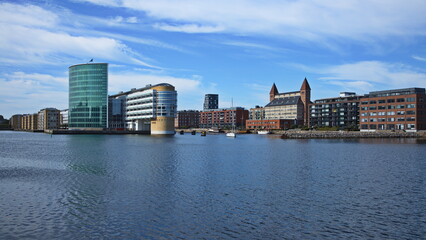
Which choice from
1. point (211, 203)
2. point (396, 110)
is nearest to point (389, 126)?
point (396, 110)

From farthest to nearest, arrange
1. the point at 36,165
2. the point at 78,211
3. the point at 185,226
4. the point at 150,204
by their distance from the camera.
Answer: the point at 36,165 < the point at 150,204 < the point at 78,211 < the point at 185,226

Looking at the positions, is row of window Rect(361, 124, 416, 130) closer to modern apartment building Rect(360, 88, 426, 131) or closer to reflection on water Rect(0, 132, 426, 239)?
modern apartment building Rect(360, 88, 426, 131)

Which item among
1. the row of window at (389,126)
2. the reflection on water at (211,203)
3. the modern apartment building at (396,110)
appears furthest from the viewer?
the row of window at (389,126)

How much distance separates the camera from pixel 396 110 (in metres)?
183

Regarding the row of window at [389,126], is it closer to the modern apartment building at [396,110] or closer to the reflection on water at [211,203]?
the modern apartment building at [396,110]

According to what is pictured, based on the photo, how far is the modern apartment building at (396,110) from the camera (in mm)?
175875

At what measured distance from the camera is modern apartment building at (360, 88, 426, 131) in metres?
176

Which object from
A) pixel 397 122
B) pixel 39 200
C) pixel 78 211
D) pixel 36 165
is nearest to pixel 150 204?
pixel 78 211

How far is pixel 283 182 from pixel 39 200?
82.0 feet

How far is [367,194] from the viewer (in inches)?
1438

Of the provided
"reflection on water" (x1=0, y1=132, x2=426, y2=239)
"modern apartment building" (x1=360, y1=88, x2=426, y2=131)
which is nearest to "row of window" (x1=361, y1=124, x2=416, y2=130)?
"modern apartment building" (x1=360, y1=88, x2=426, y2=131)

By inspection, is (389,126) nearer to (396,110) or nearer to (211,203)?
(396,110)

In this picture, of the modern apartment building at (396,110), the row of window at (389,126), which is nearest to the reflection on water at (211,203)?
the modern apartment building at (396,110)

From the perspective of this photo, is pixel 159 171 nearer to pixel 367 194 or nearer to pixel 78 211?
pixel 78 211
